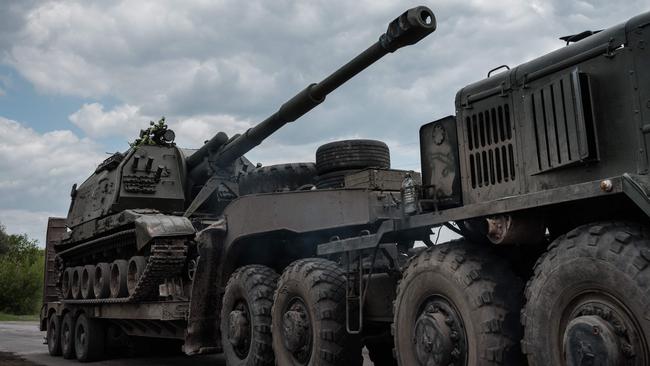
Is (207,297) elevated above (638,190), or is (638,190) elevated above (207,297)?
(638,190)

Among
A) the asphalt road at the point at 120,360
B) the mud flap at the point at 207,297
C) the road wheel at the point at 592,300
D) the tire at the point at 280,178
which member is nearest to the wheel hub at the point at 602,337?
the road wheel at the point at 592,300

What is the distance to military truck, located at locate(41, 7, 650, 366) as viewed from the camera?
436 cm

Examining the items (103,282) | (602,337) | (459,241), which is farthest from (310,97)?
(602,337)

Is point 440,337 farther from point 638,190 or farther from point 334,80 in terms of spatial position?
point 334,80

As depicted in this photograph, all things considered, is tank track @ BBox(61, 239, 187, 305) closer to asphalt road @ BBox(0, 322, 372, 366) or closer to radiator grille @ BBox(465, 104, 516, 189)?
asphalt road @ BBox(0, 322, 372, 366)

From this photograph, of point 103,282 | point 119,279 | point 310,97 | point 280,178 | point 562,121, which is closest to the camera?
point 562,121

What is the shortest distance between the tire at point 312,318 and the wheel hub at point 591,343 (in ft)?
9.50

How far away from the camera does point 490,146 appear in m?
5.83

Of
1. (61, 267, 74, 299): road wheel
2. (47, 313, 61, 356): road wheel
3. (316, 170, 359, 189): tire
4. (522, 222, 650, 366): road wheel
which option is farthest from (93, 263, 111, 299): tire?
(522, 222, 650, 366): road wheel

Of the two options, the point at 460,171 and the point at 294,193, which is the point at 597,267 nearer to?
the point at 460,171

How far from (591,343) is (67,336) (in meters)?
12.5

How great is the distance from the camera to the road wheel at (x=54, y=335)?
14.8 metres

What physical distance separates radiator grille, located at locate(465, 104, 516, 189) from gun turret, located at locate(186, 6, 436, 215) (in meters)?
1.52

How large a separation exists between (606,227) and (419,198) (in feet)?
7.53
